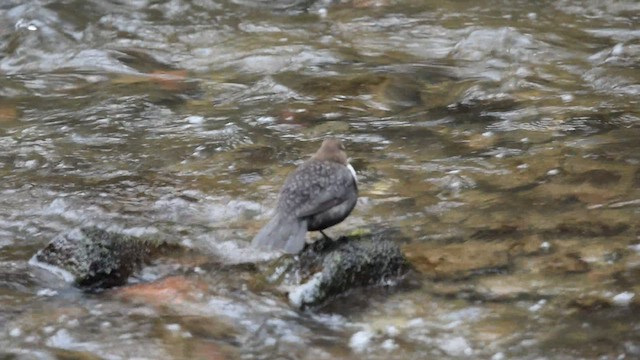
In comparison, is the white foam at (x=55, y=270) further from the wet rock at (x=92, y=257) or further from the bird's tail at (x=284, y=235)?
the bird's tail at (x=284, y=235)

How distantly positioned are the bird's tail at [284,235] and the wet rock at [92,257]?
2.64ft

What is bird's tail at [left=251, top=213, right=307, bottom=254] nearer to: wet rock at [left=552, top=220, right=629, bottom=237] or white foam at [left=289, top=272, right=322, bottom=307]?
white foam at [left=289, top=272, right=322, bottom=307]

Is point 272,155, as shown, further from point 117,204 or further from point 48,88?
point 48,88

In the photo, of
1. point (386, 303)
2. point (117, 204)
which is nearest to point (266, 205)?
point (117, 204)

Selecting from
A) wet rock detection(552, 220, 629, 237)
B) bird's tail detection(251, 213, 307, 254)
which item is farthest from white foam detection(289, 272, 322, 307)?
wet rock detection(552, 220, 629, 237)

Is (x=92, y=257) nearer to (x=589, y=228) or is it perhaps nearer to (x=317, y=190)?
(x=317, y=190)

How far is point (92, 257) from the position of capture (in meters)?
5.48

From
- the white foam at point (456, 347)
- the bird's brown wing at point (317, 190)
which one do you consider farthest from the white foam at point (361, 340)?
the bird's brown wing at point (317, 190)

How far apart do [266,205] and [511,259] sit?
1.76 m

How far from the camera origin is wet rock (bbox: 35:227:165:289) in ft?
18.0

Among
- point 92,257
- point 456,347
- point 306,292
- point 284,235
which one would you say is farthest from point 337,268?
point 92,257

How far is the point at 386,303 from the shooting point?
206 inches

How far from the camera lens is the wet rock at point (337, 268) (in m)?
5.20

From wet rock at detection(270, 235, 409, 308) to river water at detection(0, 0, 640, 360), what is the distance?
85 mm
